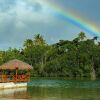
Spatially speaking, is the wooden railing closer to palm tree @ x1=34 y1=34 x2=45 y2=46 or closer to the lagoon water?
the lagoon water

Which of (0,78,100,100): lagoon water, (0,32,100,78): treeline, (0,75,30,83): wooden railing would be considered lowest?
(0,78,100,100): lagoon water

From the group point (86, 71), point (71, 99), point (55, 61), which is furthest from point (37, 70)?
point (71, 99)

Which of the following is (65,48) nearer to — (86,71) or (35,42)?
(86,71)

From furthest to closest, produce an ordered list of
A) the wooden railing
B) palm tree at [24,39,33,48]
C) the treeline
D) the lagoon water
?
palm tree at [24,39,33,48] < the treeline < the wooden railing < the lagoon water

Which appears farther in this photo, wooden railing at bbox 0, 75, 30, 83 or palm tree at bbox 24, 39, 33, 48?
palm tree at bbox 24, 39, 33, 48

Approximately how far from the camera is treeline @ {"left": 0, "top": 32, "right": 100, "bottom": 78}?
317ft

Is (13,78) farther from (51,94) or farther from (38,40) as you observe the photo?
(38,40)

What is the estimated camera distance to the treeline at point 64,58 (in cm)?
9650

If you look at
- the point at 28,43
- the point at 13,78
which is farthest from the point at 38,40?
the point at 13,78

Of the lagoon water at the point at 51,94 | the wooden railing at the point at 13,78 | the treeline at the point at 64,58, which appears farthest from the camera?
the treeline at the point at 64,58

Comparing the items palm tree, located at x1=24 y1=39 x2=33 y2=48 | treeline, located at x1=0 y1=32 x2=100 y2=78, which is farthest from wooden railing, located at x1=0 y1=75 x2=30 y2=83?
palm tree, located at x1=24 y1=39 x2=33 y2=48

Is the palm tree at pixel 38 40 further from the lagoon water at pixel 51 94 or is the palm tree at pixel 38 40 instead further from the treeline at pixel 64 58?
the lagoon water at pixel 51 94

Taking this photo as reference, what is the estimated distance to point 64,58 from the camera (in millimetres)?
98938

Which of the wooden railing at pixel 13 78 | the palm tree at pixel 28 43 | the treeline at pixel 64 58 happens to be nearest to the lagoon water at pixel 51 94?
the wooden railing at pixel 13 78
